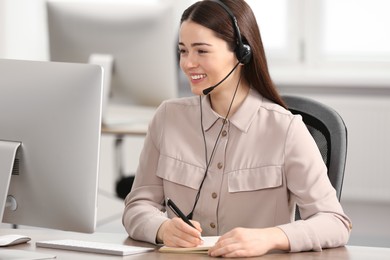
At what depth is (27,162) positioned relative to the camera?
5.54 feet

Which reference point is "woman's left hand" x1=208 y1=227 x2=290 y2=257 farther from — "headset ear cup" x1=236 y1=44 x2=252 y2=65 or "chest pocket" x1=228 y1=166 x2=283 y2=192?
"headset ear cup" x1=236 y1=44 x2=252 y2=65

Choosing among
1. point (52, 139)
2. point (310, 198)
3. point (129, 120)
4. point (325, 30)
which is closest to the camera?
point (52, 139)

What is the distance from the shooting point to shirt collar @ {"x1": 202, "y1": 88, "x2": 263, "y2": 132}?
6.60 ft

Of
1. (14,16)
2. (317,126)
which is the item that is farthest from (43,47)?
(317,126)

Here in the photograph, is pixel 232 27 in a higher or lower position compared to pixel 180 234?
higher

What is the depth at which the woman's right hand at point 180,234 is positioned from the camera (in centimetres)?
176

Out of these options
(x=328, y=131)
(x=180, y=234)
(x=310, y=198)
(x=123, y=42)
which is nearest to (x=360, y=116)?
(x=123, y=42)

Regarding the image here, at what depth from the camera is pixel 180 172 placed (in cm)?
201

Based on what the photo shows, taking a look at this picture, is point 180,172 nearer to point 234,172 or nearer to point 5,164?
point 234,172

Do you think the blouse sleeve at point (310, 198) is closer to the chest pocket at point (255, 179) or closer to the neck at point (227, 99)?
the chest pocket at point (255, 179)

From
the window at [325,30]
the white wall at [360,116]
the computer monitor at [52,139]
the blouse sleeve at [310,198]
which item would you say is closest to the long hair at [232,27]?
the blouse sleeve at [310,198]

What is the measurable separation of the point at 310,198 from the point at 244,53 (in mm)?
373

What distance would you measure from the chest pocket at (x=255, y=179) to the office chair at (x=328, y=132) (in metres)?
0.16

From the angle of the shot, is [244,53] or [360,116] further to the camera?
[360,116]
